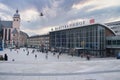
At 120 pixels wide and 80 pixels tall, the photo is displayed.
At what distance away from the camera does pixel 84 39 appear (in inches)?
2662

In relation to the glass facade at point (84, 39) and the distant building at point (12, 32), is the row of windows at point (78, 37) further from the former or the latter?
the distant building at point (12, 32)

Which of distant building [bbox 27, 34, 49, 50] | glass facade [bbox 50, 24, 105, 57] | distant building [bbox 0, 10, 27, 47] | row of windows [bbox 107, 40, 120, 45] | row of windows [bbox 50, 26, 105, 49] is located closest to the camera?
row of windows [bbox 107, 40, 120, 45]

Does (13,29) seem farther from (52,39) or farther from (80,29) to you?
(80,29)

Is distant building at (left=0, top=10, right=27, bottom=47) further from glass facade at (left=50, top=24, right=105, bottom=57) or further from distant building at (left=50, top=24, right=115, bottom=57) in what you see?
distant building at (left=50, top=24, right=115, bottom=57)

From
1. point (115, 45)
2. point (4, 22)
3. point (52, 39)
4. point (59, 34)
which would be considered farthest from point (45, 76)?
point (4, 22)

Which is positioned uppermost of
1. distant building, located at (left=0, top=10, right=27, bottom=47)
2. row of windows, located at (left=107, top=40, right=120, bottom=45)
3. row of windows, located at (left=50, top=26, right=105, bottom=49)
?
distant building, located at (left=0, top=10, right=27, bottom=47)

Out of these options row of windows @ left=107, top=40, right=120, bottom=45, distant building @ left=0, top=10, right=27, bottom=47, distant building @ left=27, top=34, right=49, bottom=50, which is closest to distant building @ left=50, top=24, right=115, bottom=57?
row of windows @ left=107, top=40, right=120, bottom=45

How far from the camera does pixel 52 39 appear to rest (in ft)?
293

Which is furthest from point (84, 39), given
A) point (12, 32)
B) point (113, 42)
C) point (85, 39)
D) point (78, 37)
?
point (12, 32)

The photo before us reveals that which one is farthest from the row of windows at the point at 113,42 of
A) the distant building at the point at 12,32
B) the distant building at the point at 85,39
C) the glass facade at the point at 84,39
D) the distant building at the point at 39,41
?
the distant building at the point at 12,32

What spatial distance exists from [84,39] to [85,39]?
0.57 metres

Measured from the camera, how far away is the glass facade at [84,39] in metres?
61.9

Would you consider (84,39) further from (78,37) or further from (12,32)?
(12,32)

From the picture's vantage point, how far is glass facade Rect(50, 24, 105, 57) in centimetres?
6191
